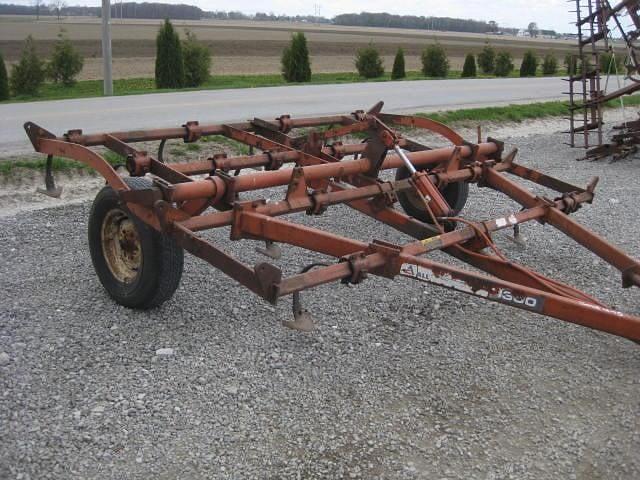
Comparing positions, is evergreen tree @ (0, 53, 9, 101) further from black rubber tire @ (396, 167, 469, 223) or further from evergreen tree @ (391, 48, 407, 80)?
black rubber tire @ (396, 167, 469, 223)

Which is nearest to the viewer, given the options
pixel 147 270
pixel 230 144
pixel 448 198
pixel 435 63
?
pixel 147 270

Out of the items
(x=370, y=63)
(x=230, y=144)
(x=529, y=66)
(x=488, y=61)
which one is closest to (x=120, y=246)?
(x=230, y=144)

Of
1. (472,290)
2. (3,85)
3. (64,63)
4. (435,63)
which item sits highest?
(435,63)

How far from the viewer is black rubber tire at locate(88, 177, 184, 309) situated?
4.48 m

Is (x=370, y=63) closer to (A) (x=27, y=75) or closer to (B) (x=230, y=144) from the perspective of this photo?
(A) (x=27, y=75)

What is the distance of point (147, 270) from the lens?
453 centimetres

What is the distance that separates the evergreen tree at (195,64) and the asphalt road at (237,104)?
4017 millimetres

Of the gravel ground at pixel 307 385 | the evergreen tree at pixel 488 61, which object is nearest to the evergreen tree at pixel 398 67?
the evergreen tree at pixel 488 61

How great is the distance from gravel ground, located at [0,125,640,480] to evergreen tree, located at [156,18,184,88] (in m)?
15.4

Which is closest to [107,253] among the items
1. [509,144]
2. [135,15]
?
[509,144]

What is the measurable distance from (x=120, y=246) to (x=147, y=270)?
554mm

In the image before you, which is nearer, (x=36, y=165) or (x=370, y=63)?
(x=36, y=165)

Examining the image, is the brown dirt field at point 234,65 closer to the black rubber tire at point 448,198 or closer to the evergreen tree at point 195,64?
the evergreen tree at point 195,64

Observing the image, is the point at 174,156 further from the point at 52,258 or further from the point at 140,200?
the point at 140,200
